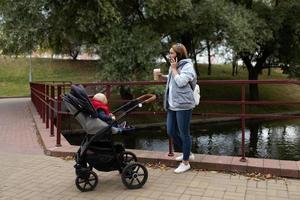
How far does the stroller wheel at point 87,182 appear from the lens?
574cm

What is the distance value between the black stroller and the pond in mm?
7511

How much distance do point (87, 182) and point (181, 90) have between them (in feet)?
5.45

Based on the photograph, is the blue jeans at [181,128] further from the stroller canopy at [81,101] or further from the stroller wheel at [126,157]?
the stroller canopy at [81,101]

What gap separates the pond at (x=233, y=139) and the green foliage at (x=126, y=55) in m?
2.43

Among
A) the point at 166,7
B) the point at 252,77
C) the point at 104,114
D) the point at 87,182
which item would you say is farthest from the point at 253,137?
the point at 252,77

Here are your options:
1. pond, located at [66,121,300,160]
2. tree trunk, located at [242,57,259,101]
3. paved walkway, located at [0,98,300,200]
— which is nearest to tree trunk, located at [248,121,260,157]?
pond, located at [66,121,300,160]

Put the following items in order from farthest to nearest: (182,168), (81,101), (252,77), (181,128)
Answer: (252,77) < (182,168) < (181,128) < (81,101)

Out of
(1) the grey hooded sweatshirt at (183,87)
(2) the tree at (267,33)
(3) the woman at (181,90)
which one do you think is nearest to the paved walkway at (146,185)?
(3) the woman at (181,90)

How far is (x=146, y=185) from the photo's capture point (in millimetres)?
5945

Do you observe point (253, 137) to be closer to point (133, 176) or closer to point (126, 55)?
point (126, 55)

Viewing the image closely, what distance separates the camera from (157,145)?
1486cm

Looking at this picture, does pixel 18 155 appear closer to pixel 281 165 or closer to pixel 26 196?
pixel 26 196

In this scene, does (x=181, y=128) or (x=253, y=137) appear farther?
(x=253, y=137)

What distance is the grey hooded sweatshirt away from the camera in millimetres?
6031
